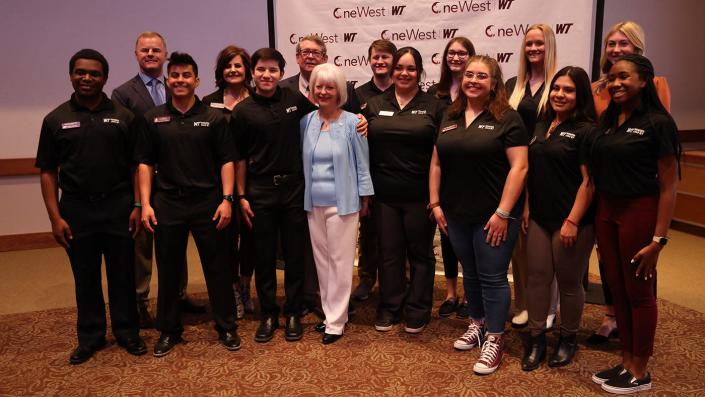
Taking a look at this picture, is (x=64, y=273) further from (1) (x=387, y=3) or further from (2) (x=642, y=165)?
(2) (x=642, y=165)

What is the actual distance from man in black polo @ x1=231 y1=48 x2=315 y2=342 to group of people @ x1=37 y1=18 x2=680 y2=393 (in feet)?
0.04

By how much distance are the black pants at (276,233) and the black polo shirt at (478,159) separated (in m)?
0.88

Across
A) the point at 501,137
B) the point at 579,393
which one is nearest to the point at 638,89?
the point at 501,137

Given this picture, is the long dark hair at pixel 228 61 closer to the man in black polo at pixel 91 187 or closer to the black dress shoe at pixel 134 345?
the man in black polo at pixel 91 187

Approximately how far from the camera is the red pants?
2.30m

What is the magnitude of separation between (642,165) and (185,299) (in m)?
2.88

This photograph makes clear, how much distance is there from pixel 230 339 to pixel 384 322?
92 centimetres

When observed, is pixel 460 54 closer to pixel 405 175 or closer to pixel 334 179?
pixel 405 175

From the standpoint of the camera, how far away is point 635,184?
227 cm

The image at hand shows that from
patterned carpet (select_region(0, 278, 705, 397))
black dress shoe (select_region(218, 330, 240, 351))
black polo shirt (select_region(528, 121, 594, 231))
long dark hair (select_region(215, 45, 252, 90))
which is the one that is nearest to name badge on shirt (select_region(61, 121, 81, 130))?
long dark hair (select_region(215, 45, 252, 90))

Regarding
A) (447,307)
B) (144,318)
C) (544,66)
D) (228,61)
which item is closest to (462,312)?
(447,307)

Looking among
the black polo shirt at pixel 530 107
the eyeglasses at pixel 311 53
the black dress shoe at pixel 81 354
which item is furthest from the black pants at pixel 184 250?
the black polo shirt at pixel 530 107

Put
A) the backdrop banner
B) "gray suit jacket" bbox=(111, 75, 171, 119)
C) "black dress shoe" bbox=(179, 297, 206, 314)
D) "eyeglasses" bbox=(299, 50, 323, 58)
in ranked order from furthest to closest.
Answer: the backdrop banner → "black dress shoe" bbox=(179, 297, 206, 314) → "eyeglasses" bbox=(299, 50, 323, 58) → "gray suit jacket" bbox=(111, 75, 171, 119)

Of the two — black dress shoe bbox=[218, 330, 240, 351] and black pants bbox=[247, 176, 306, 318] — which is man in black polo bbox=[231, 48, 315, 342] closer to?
black pants bbox=[247, 176, 306, 318]
